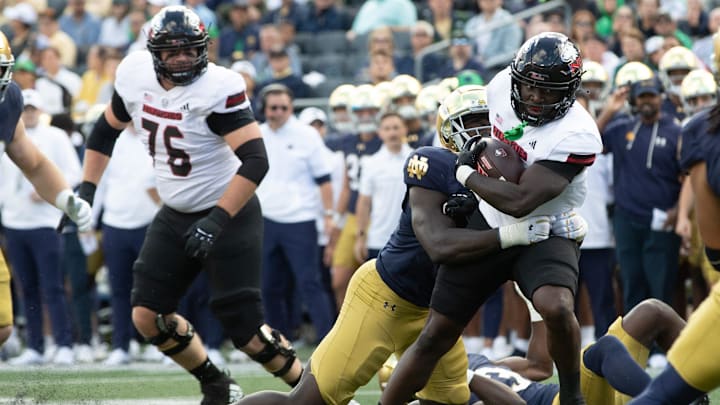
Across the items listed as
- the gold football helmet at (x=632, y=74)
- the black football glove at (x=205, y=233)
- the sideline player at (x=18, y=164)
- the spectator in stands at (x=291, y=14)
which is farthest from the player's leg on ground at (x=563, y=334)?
the spectator in stands at (x=291, y=14)

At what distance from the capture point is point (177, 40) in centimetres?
604

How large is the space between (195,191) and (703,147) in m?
2.66

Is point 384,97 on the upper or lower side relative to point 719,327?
lower

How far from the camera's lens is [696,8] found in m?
11.3

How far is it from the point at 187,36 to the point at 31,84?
221 inches

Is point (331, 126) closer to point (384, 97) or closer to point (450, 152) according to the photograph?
point (384, 97)

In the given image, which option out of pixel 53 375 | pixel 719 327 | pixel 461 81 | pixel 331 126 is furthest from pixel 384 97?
pixel 719 327

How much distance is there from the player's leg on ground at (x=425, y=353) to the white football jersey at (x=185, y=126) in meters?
1.83

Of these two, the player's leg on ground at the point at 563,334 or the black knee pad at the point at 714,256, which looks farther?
the black knee pad at the point at 714,256

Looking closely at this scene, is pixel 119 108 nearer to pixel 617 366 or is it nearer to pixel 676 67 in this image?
pixel 617 366

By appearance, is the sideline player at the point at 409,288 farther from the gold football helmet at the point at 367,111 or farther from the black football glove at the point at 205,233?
the gold football helmet at the point at 367,111

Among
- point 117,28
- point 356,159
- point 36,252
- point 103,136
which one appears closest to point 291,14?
point 117,28

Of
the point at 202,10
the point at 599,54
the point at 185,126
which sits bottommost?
the point at 202,10

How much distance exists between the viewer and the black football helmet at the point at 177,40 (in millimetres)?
6051
